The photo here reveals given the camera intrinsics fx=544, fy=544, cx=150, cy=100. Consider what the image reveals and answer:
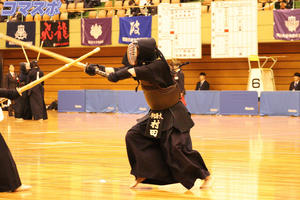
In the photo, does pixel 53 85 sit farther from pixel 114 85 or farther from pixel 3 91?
pixel 3 91

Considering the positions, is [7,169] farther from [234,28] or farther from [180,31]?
[180,31]

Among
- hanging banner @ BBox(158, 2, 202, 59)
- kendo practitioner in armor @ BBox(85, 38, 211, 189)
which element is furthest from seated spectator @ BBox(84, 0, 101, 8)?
kendo practitioner in armor @ BBox(85, 38, 211, 189)

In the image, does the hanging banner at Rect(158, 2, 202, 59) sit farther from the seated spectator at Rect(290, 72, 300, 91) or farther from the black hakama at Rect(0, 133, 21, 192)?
the black hakama at Rect(0, 133, 21, 192)

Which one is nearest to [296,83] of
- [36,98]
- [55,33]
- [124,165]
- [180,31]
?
[180,31]

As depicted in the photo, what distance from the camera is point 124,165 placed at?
762 cm

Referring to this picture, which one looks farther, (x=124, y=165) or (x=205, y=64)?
(x=205, y=64)

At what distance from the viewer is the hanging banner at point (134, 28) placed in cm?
2177

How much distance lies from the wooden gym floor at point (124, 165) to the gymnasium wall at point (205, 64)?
8699 millimetres

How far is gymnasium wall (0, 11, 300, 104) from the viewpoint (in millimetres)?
21203

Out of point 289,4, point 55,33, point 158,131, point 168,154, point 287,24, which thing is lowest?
point 168,154

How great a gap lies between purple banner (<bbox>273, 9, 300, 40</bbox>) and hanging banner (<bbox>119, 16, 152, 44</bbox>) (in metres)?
4.98

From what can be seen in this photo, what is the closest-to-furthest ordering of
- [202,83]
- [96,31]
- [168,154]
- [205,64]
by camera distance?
[168,154], [202,83], [96,31], [205,64]

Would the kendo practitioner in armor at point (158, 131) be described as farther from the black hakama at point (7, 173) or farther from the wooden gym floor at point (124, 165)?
the black hakama at point (7, 173)

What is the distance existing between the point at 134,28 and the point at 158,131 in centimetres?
1666
